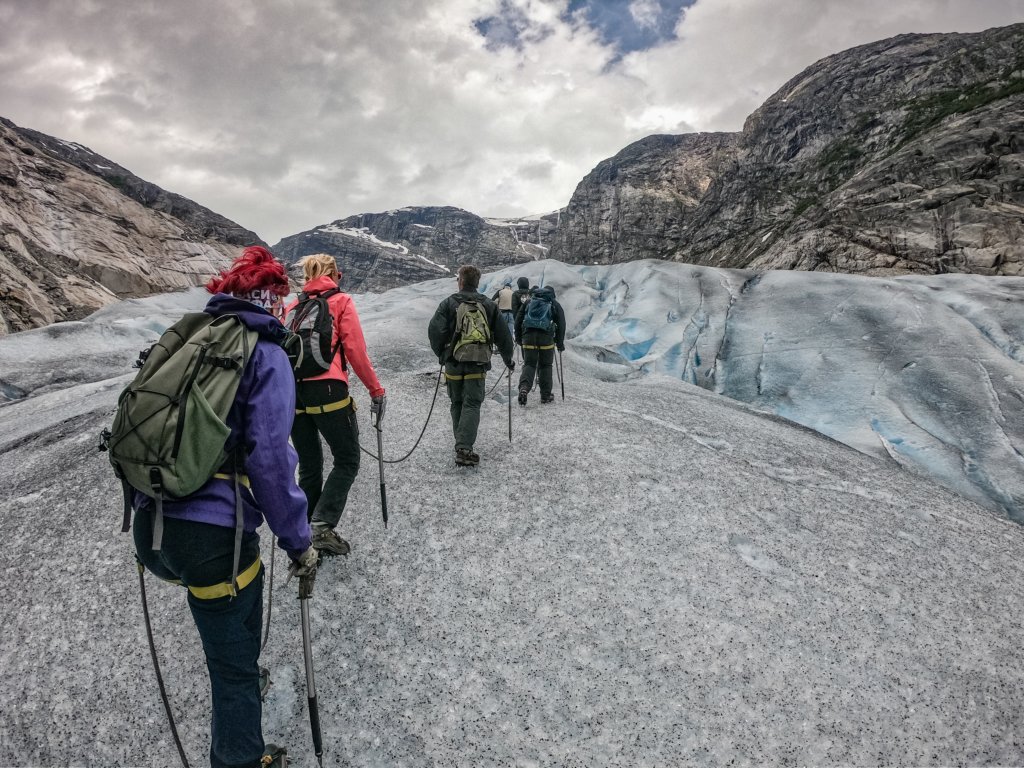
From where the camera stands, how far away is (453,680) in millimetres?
2861

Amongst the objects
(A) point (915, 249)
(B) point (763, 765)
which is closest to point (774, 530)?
(B) point (763, 765)

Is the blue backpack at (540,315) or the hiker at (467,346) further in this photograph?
the blue backpack at (540,315)

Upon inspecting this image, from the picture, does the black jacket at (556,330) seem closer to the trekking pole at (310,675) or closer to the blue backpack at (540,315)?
the blue backpack at (540,315)

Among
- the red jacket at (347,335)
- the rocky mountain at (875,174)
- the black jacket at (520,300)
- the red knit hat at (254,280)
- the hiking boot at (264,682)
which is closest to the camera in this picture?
the red knit hat at (254,280)

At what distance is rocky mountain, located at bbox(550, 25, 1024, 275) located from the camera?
2339 cm

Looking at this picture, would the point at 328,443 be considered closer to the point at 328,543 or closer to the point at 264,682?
the point at 328,543

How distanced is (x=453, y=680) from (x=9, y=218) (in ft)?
107

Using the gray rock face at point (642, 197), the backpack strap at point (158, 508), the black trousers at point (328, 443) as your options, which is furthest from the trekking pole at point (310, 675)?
the gray rock face at point (642, 197)

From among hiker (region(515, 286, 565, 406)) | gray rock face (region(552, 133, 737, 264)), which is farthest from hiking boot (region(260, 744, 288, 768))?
gray rock face (region(552, 133, 737, 264))

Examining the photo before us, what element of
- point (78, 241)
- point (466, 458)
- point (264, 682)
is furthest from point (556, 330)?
point (78, 241)

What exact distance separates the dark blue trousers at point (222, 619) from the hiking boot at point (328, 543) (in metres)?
1.54

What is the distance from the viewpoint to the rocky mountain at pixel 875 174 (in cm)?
2339

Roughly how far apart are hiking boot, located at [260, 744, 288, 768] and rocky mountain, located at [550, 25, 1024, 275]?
29.7 m

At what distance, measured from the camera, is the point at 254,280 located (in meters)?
2.41
